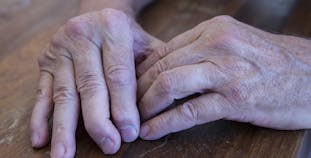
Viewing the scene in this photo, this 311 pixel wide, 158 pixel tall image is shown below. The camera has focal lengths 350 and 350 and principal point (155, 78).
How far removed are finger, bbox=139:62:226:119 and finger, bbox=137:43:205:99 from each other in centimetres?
2

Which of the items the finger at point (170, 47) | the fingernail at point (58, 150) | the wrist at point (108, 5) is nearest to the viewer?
the fingernail at point (58, 150)

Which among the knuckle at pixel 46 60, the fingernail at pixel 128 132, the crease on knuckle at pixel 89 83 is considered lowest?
the fingernail at pixel 128 132

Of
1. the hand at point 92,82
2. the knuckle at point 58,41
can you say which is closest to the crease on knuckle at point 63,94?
the hand at point 92,82

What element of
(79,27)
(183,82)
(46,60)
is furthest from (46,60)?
(183,82)

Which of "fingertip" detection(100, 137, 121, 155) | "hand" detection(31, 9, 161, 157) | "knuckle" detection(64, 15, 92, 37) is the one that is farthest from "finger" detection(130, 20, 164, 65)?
"fingertip" detection(100, 137, 121, 155)

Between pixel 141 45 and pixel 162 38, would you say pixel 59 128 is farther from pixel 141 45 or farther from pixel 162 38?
pixel 162 38

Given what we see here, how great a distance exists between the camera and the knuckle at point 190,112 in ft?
2.09

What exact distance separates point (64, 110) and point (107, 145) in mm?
119

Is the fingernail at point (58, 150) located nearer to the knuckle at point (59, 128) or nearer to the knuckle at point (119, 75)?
the knuckle at point (59, 128)

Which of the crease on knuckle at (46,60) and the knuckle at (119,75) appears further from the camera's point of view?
the crease on knuckle at (46,60)

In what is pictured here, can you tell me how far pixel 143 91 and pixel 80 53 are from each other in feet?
0.51

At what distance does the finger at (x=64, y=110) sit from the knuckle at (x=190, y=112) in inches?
8.1

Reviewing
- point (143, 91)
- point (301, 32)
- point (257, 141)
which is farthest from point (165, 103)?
point (301, 32)

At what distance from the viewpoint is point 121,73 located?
0.68m
